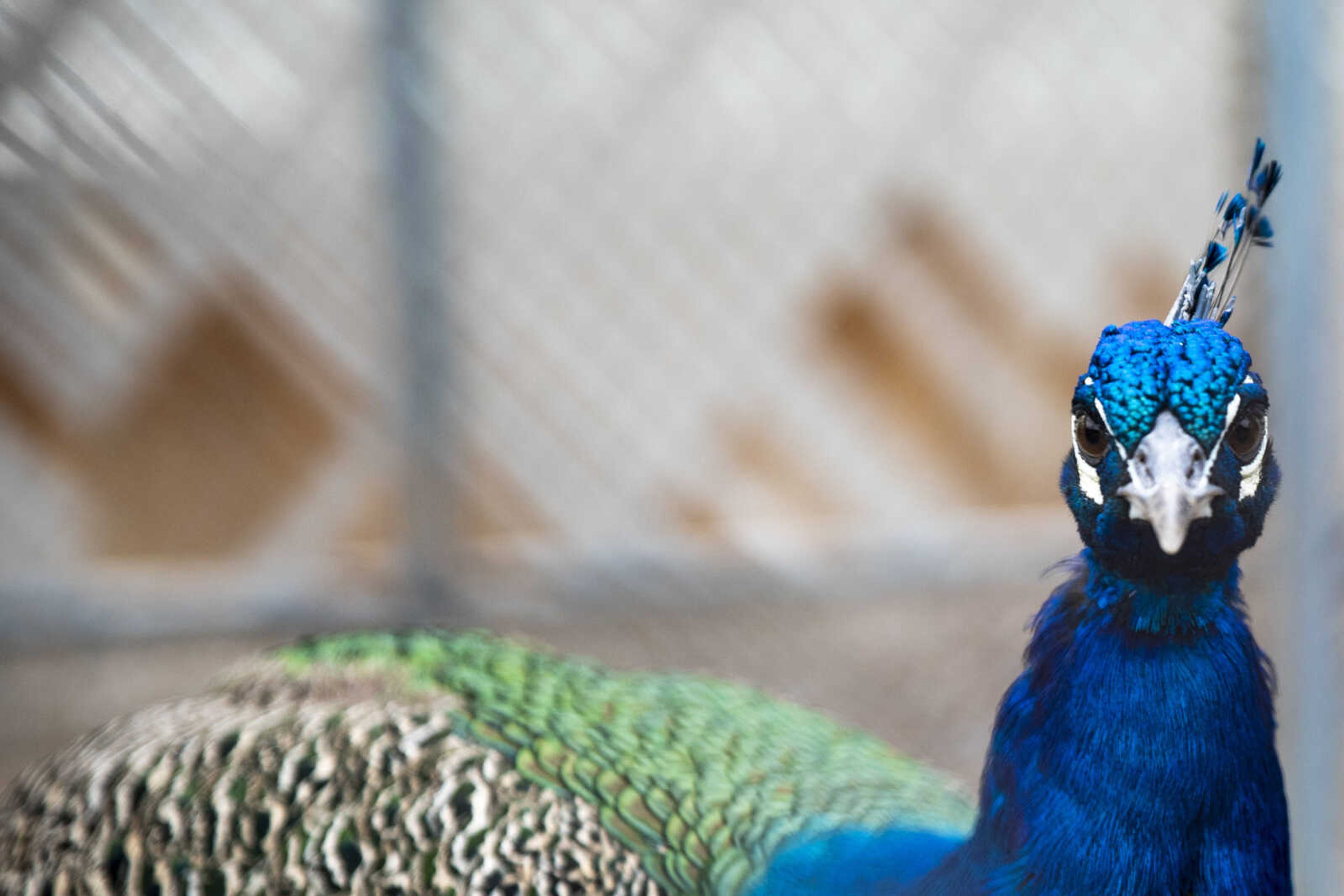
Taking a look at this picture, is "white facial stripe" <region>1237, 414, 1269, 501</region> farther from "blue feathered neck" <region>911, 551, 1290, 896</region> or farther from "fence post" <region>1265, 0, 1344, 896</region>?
"fence post" <region>1265, 0, 1344, 896</region>

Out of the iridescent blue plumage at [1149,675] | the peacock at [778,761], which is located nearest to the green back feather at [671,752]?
the peacock at [778,761]

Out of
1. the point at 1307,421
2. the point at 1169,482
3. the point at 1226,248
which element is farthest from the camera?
Answer: the point at 1307,421

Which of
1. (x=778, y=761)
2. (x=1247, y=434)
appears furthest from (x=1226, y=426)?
A: (x=778, y=761)

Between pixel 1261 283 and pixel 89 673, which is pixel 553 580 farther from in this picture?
pixel 1261 283

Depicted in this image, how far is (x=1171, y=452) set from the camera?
0.59 meters

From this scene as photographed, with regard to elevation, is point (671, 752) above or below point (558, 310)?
below

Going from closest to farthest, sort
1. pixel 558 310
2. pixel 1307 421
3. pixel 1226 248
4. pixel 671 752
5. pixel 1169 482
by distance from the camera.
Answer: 1. pixel 1169 482
2. pixel 1226 248
3. pixel 671 752
4. pixel 1307 421
5. pixel 558 310

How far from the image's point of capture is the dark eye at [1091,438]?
0.62 metres

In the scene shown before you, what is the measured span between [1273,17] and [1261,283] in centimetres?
28

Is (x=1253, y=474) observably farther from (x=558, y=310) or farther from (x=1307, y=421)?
(x=558, y=310)

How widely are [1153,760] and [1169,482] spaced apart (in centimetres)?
17

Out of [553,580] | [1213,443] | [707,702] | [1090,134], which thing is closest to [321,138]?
[553,580]

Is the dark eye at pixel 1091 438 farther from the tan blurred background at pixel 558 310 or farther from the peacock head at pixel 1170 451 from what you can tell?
the tan blurred background at pixel 558 310

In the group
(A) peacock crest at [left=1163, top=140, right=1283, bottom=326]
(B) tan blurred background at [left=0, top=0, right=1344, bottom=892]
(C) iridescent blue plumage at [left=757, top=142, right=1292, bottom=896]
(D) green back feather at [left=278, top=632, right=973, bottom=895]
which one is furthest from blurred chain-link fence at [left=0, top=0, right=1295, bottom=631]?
(C) iridescent blue plumage at [left=757, top=142, right=1292, bottom=896]
